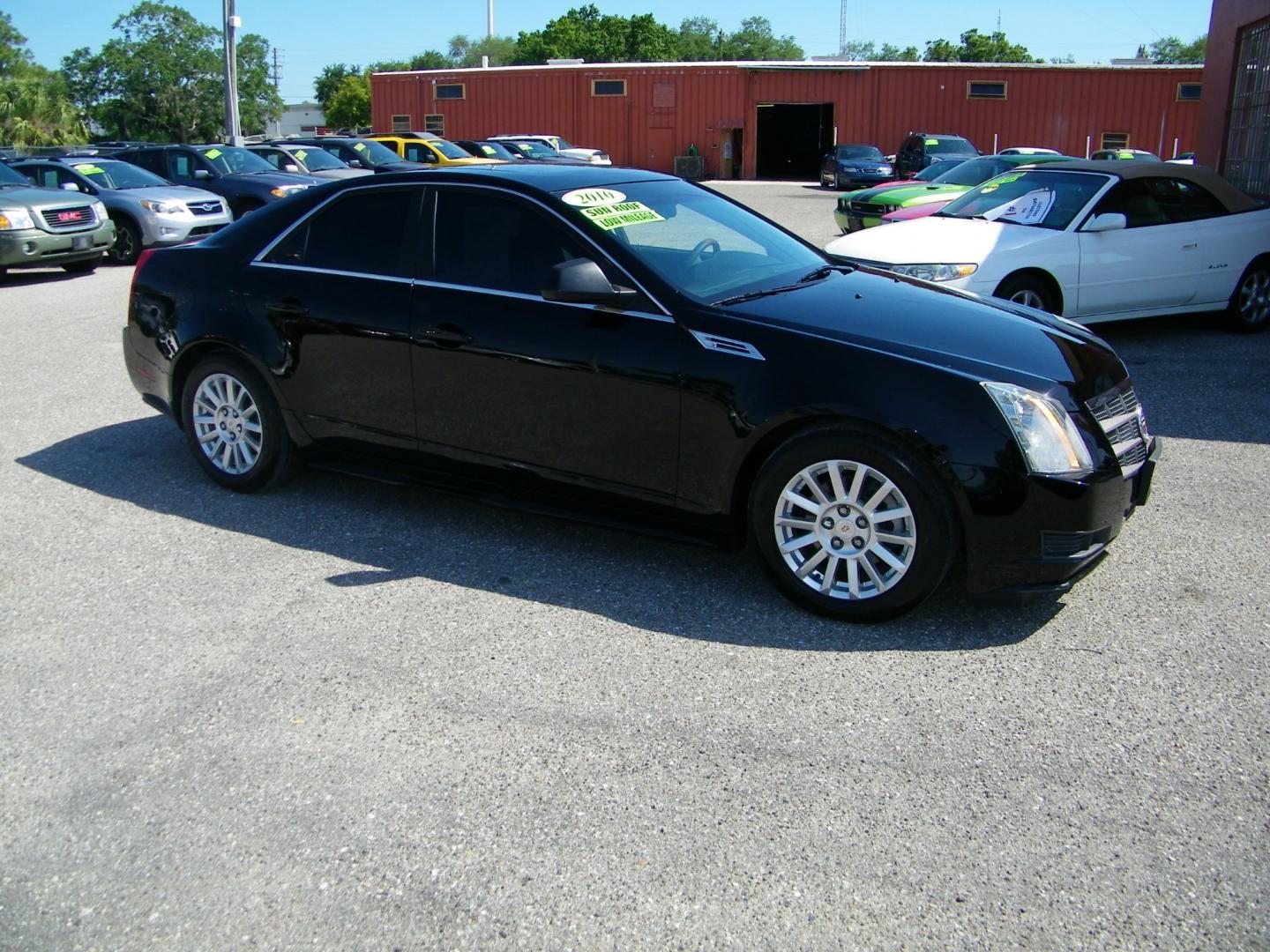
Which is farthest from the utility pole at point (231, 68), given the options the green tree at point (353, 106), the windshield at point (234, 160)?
the green tree at point (353, 106)

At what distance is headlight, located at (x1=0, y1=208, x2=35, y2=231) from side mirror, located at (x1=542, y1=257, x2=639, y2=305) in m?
11.3

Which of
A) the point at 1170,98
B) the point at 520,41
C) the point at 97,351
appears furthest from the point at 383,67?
the point at 97,351

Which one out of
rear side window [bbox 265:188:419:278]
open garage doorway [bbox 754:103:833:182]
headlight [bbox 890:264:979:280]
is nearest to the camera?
rear side window [bbox 265:188:419:278]

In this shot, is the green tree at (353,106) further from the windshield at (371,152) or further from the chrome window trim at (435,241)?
the chrome window trim at (435,241)

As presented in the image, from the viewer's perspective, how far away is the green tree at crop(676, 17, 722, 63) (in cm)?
12447

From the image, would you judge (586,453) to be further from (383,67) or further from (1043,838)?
(383,67)

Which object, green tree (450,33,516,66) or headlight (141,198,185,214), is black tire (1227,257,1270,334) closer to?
headlight (141,198,185,214)

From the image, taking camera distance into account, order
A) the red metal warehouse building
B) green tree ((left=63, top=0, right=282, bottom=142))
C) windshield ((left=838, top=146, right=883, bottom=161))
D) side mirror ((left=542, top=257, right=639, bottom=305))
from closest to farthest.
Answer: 1. side mirror ((left=542, top=257, right=639, bottom=305))
2. windshield ((left=838, top=146, right=883, bottom=161))
3. the red metal warehouse building
4. green tree ((left=63, top=0, right=282, bottom=142))

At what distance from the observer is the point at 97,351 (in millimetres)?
9156

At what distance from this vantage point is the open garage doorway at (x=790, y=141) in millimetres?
44469

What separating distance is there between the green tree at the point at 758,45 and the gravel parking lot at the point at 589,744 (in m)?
131

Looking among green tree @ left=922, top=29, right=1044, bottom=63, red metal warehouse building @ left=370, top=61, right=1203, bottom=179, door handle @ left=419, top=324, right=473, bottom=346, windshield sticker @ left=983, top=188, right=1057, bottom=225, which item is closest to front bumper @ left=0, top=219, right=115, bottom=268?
door handle @ left=419, top=324, right=473, bottom=346

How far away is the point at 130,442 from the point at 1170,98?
43.5 metres

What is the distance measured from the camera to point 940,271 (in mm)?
8344
